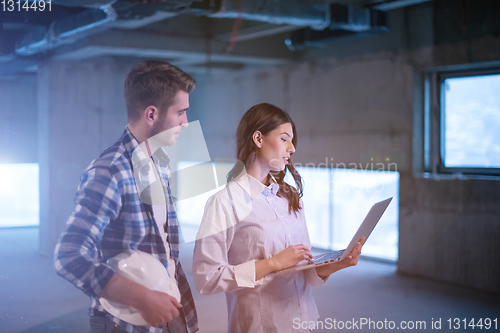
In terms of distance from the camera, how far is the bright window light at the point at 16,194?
2.74 m

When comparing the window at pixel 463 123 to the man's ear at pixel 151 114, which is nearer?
the man's ear at pixel 151 114

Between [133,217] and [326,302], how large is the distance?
107 inches

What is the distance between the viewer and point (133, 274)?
1021 millimetres

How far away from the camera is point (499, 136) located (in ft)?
12.3

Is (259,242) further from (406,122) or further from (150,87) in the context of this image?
(406,122)

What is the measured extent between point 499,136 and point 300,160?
2.17 meters

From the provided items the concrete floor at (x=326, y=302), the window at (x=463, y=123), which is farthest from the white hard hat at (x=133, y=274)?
the window at (x=463, y=123)

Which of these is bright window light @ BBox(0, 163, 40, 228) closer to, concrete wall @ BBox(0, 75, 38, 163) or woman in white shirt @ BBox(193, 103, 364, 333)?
concrete wall @ BBox(0, 75, 38, 163)

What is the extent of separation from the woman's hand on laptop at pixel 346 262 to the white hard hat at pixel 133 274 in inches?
20.5

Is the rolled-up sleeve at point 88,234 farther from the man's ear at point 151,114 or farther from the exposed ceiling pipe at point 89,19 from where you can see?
the exposed ceiling pipe at point 89,19

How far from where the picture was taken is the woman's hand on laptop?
1.25 metres

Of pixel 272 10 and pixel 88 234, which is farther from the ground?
pixel 272 10

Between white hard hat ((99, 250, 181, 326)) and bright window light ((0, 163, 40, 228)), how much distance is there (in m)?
1.88

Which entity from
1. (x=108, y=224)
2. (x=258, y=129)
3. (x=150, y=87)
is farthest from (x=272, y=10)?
(x=108, y=224)
